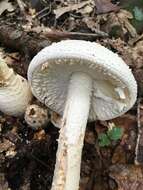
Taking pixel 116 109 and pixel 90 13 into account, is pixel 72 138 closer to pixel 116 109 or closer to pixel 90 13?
pixel 116 109

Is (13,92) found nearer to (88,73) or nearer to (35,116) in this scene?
(35,116)

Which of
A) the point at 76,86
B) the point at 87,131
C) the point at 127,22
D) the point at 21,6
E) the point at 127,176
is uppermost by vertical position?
the point at 76,86

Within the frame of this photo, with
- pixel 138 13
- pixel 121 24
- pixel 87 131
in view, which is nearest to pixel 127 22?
pixel 121 24

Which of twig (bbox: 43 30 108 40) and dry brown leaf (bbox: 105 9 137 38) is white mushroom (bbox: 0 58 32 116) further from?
dry brown leaf (bbox: 105 9 137 38)

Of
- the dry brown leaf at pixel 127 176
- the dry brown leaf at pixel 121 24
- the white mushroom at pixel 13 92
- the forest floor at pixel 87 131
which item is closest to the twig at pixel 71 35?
the forest floor at pixel 87 131

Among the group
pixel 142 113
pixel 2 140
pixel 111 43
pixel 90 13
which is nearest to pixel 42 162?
pixel 2 140

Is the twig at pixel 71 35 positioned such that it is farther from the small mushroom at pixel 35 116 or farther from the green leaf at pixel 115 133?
the green leaf at pixel 115 133

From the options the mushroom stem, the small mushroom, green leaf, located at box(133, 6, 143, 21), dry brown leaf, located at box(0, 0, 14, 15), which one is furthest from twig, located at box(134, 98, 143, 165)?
dry brown leaf, located at box(0, 0, 14, 15)
